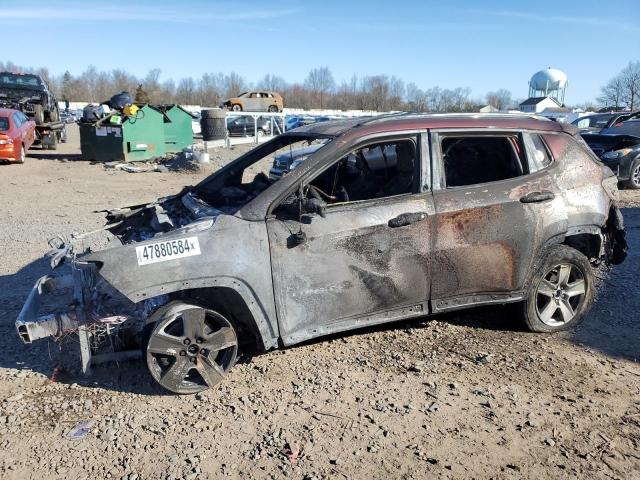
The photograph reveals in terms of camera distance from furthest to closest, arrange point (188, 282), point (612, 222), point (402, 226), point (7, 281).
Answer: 1. point (7, 281)
2. point (612, 222)
3. point (402, 226)
4. point (188, 282)

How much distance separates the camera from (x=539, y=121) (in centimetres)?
470

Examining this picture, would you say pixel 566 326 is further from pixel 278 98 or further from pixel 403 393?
pixel 278 98

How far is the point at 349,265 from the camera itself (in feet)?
12.8

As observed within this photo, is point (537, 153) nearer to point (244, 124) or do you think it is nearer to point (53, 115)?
point (53, 115)

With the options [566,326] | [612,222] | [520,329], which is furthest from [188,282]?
[612,222]

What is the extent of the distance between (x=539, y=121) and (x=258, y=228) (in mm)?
2666

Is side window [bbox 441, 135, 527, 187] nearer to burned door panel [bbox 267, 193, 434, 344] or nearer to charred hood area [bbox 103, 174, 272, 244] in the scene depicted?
burned door panel [bbox 267, 193, 434, 344]

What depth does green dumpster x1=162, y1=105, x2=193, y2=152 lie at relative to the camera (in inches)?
770

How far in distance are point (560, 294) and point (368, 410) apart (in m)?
2.15

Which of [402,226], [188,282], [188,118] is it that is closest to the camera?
[188,282]

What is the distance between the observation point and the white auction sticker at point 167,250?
3.47 m

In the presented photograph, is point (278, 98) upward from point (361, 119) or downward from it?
upward

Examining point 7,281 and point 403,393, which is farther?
point 7,281

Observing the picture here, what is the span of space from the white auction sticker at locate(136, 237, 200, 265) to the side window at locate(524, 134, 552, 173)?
2774mm
